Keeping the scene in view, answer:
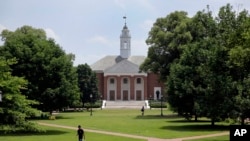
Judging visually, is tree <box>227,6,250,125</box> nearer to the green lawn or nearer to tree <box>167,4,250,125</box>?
tree <box>167,4,250,125</box>

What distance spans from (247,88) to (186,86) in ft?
36.7

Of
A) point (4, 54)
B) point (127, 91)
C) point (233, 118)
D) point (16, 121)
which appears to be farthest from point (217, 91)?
point (127, 91)

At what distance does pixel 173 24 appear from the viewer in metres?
62.7

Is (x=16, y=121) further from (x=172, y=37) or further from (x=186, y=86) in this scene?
(x=172, y=37)

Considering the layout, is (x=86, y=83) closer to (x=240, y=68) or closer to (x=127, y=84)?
(x=127, y=84)

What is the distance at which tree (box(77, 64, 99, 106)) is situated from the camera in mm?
86375

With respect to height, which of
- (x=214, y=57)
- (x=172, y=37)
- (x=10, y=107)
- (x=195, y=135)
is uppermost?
(x=172, y=37)

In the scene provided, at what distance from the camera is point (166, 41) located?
61250mm

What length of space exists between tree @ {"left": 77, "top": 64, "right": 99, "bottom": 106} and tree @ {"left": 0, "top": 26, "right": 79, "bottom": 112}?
148ft

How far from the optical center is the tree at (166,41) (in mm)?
59656

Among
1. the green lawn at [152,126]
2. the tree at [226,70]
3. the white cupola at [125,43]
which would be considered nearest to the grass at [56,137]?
the green lawn at [152,126]

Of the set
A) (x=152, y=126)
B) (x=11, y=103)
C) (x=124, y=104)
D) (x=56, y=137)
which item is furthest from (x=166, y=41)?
(x=124, y=104)

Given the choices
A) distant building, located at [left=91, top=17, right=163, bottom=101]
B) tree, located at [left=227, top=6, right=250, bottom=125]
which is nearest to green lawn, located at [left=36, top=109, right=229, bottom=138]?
tree, located at [left=227, top=6, right=250, bottom=125]

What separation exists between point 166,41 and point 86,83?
94.4 ft
